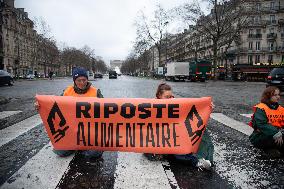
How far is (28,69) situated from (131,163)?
90009mm

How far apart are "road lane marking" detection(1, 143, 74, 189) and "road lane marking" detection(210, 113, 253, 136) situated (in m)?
3.61

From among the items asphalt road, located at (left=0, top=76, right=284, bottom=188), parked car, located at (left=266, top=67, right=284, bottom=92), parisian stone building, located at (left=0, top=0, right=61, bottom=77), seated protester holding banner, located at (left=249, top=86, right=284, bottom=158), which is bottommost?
asphalt road, located at (left=0, top=76, right=284, bottom=188)

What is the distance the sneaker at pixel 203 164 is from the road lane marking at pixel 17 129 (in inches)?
125

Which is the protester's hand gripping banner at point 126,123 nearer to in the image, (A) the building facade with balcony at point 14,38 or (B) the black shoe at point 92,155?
(B) the black shoe at point 92,155

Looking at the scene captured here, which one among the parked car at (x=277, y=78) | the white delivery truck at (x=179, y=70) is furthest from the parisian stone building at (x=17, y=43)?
the parked car at (x=277, y=78)

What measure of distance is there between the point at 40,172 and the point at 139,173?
1.17 metres

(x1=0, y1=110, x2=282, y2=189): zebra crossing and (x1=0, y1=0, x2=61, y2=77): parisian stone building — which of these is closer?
(x1=0, y1=110, x2=282, y2=189): zebra crossing

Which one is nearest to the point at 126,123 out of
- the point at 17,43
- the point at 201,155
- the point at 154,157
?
the point at 154,157

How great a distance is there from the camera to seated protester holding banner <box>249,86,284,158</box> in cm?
430

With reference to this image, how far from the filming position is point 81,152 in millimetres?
4523

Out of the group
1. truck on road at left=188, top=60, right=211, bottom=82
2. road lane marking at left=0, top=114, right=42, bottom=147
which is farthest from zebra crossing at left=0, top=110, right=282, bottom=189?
truck on road at left=188, top=60, right=211, bottom=82

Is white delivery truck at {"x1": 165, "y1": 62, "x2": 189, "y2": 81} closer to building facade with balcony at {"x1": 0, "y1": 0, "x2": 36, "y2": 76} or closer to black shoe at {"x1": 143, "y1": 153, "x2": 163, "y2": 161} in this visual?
building facade with balcony at {"x1": 0, "y1": 0, "x2": 36, "y2": 76}

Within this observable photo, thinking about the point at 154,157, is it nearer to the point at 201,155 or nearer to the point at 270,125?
the point at 201,155

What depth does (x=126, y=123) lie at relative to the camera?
4.12 m
